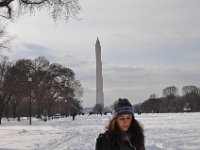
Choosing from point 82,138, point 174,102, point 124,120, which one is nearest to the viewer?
point 124,120

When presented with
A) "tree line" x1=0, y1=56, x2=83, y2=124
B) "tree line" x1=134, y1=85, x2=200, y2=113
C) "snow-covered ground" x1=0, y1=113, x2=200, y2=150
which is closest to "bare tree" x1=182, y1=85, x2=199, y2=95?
"tree line" x1=134, y1=85, x2=200, y2=113

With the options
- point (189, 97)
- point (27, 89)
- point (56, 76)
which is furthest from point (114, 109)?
point (189, 97)

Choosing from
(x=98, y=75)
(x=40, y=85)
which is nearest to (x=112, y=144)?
(x=40, y=85)

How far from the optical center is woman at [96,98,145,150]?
13.5ft

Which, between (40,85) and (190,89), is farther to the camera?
(190,89)

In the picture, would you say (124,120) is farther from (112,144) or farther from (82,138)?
(82,138)

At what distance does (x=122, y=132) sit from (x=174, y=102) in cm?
14803

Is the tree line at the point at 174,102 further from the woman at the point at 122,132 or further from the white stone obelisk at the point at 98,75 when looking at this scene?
the woman at the point at 122,132

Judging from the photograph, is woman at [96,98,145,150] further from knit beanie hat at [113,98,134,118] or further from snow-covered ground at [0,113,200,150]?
snow-covered ground at [0,113,200,150]

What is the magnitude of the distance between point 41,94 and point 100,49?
2704 centimetres

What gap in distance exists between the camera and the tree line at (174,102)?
146875 millimetres

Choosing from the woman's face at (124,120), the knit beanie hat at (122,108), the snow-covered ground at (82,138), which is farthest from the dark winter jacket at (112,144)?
the snow-covered ground at (82,138)

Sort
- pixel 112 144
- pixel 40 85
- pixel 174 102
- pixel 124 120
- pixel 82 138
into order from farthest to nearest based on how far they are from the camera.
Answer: pixel 174 102 < pixel 40 85 < pixel 82 138 < pixel 124 120 < pixel 112 144

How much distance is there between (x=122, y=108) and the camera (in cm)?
430
